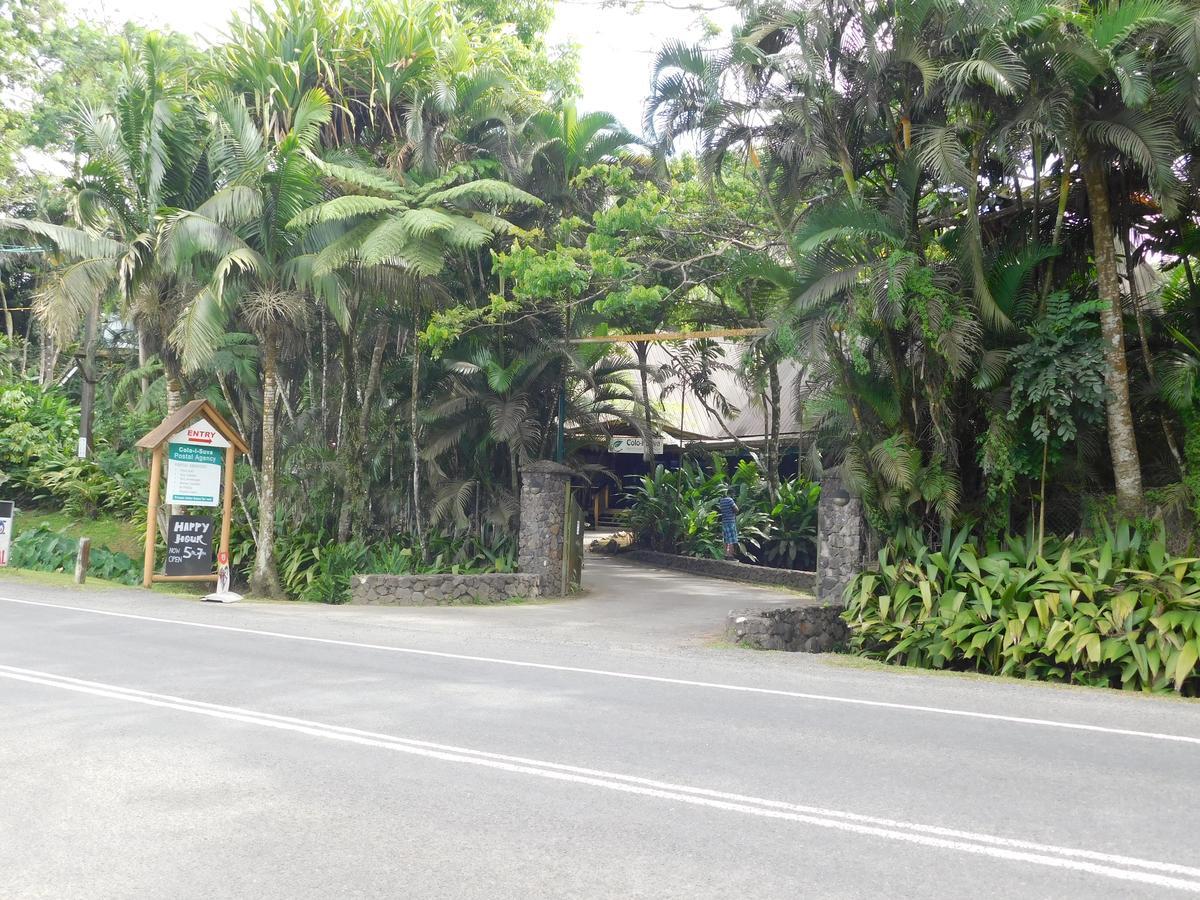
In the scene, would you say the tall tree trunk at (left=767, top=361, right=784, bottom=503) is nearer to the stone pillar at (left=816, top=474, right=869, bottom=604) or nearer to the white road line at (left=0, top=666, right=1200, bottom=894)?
the stone pillar at (left=816, top=474, right=869, bottom=604)

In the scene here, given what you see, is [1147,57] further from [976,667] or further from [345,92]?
[345,92]

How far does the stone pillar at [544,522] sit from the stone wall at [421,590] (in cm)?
104

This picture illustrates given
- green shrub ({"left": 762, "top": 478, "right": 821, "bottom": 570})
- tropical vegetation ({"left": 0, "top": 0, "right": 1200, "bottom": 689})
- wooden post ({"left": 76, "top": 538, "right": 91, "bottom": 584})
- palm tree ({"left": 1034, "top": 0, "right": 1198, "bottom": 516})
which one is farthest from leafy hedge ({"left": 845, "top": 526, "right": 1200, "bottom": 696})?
wooden post ({"left": 76, "top": 538, "right": 91, "bottom": 584})

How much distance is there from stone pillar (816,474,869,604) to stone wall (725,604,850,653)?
0.44 metres

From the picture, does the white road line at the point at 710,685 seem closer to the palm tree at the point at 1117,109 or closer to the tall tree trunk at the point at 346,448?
the palm tree at the point at 1117,109

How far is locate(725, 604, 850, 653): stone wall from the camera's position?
42.2 feet

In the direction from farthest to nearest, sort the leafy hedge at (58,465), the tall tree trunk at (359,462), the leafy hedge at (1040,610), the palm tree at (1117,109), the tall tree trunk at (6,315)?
the tall tree trunk at (6,315) → the leafy hedge at (58,465) → the tall tree trunk at (359,462) → the palm tree at (1117,109) → the leafy hedge at (1040,610)

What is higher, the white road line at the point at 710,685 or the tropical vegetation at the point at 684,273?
the tropical vegetation at the point at 684,273

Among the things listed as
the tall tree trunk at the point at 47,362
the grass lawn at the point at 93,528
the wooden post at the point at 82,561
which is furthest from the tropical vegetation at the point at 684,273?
the tall tree trunk at the point at 47,362

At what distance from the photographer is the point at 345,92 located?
20344 mm

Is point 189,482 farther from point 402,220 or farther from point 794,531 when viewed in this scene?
point 794,531

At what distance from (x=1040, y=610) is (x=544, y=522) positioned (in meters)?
9.14

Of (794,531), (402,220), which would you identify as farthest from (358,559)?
(794,531)

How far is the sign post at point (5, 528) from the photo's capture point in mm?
20969
